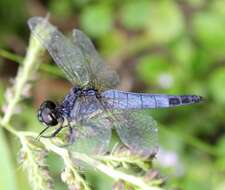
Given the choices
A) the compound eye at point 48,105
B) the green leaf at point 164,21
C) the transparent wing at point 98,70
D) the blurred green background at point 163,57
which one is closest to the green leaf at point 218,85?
the blurred green background at point 163,57

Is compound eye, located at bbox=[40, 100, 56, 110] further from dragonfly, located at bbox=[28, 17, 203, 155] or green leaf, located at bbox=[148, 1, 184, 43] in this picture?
green leaf, located at bbox=[148, 1, 184, 43]

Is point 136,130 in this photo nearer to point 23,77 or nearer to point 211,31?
point 23,77

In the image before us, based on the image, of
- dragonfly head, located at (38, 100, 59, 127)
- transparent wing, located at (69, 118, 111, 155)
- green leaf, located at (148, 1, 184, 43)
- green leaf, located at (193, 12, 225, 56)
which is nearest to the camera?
transparent wing, located at (69, 118, 111, 155)

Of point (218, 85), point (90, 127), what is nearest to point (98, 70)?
point (90, 127)

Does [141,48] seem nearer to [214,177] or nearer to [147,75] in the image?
[147,75]

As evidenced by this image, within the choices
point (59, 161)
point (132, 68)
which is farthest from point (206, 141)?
point (59, 161)

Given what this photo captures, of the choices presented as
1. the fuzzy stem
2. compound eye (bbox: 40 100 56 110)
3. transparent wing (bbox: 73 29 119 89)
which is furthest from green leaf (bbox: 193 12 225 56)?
compound eye (bbox: 40 100 56 110)

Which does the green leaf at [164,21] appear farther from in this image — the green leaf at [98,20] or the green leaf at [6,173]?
the green leaf at [6,173]
